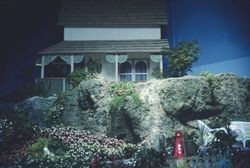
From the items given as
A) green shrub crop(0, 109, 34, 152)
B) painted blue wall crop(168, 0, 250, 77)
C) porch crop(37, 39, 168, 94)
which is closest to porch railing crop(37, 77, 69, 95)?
porch crop(37, 39, 168, 94)

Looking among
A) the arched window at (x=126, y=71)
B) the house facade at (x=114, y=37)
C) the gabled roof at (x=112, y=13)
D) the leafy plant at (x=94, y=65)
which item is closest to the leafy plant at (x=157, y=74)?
the house facade at (x=114, y=37)

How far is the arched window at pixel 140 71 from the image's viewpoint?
24781 mm

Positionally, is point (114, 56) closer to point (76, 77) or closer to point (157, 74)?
point (157, 74)

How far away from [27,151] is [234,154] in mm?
8960

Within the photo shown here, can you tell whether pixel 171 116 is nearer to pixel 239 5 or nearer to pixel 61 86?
pixel 61 86

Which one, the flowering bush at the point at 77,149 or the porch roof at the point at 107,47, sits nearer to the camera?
the flowering bush at the point at 77,149

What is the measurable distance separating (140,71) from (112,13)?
5014 mm

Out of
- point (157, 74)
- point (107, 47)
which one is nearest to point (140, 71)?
point (157, 74)

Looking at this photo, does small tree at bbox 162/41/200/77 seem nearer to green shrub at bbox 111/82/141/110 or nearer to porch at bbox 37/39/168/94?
porch at bbox 37/39/168/94

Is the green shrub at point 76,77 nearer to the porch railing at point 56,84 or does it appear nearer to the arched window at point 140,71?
the porch railing at point 56,84

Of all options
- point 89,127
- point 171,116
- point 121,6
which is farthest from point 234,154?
point 121,6

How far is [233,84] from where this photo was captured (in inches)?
701

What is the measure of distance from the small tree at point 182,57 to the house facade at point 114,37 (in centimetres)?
88

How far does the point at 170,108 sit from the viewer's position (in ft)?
56.1
